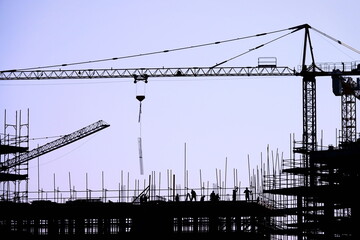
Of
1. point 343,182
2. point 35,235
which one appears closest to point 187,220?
point 35,235

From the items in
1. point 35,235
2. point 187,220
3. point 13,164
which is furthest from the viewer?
point 13,164

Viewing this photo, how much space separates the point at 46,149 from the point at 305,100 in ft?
108

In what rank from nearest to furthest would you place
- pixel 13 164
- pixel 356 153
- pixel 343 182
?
pixel 356 153 → pixel 343 182 → pixel 13 164

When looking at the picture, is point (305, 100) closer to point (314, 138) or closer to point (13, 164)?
point (314, 138)

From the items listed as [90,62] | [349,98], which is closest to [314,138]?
[349,98]

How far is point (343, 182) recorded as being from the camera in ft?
195

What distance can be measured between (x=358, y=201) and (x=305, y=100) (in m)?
43.8

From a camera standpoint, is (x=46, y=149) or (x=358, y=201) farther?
(x=46, y=149)

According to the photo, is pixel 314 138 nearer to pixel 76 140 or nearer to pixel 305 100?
pixel 305 100

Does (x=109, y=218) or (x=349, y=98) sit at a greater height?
(x=349, y=98)

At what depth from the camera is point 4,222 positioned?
249 ft

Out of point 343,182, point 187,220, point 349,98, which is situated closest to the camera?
point 343,182

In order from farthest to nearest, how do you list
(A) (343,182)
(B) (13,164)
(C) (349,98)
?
(C) (349,98)
(B) (13,164)
(A) (343,182)

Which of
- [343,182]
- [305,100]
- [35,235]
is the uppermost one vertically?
[305,100]
